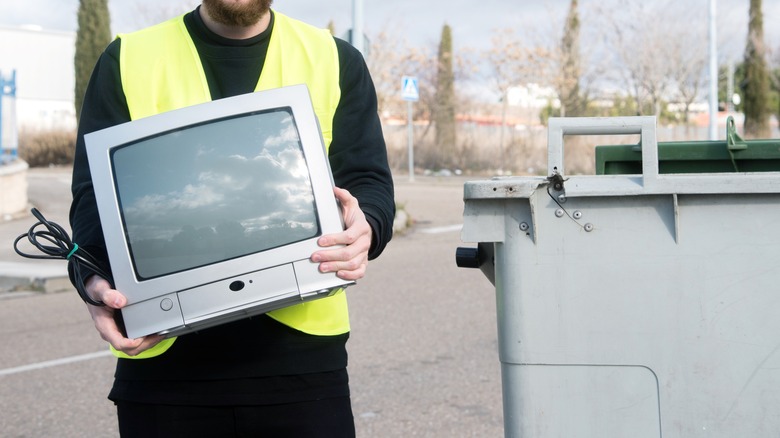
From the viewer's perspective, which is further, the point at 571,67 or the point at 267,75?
the point at 571,67

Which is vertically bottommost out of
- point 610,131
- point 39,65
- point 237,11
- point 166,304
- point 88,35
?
point 166,304

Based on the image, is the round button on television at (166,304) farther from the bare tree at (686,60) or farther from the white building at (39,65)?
the white building at (39,65)

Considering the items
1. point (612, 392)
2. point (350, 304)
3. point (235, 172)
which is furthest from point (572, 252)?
point (350, 304)

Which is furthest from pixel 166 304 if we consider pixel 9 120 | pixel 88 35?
pixel 88 35

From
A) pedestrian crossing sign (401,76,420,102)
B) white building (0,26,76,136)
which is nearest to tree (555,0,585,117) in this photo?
pedestrian crossing sign (401,76,420,102)

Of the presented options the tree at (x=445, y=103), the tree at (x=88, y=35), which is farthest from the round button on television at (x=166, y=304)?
the tree at (x=88, y=35)

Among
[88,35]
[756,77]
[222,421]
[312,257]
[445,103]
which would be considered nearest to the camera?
[312,257]

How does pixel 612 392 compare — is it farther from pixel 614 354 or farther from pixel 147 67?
pixel 147 67

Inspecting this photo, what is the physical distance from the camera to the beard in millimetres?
1975

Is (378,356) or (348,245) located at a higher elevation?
(348,245)

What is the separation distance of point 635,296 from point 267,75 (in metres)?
Result: 0.90

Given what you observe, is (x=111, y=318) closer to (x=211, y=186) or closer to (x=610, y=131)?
(x=211, y=186)

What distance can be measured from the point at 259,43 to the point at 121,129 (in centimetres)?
37

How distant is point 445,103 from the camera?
1298 inches
